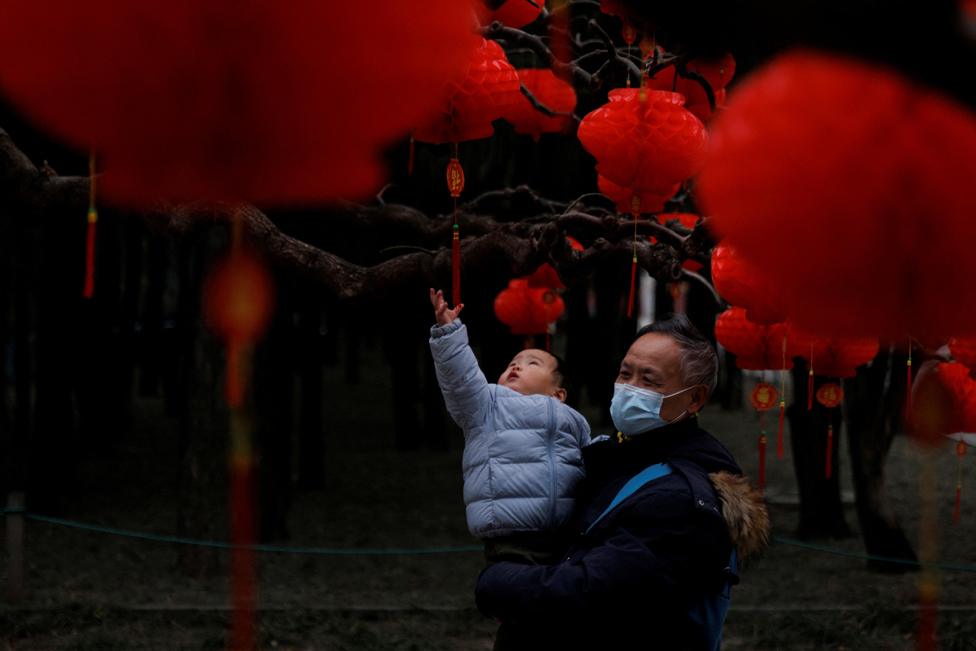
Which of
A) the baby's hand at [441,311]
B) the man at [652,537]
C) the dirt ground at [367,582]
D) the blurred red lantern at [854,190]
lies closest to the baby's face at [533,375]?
the baby's hand at [441,311]

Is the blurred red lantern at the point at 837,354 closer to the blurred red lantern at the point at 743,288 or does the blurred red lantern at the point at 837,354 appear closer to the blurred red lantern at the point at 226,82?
the blurred red lantern at the point at 743,288

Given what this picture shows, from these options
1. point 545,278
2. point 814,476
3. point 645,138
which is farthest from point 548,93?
point 814,476

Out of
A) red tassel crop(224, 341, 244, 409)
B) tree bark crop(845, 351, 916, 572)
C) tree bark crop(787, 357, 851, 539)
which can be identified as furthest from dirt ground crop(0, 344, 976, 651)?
red tassel crop(224, 341, 244, 409)

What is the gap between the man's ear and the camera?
279 cm

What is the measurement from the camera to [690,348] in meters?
2.78

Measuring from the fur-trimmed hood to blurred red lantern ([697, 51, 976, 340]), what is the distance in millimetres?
1340

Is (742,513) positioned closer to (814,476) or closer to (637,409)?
(637,409)

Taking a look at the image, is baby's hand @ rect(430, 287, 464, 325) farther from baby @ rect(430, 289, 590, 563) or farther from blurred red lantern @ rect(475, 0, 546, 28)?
blurred red lantern @ rect(475, 0, 546, 28)

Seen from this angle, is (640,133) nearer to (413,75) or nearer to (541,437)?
(541,437)

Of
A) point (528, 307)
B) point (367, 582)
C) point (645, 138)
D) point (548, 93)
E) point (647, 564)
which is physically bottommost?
point (367, 582)

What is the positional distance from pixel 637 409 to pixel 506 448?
1.53 ft

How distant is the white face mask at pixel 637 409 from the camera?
2.73 metres

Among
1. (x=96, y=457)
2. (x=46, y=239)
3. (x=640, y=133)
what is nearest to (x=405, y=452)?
(x=96, y=457)

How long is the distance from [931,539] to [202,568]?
7547 mm
